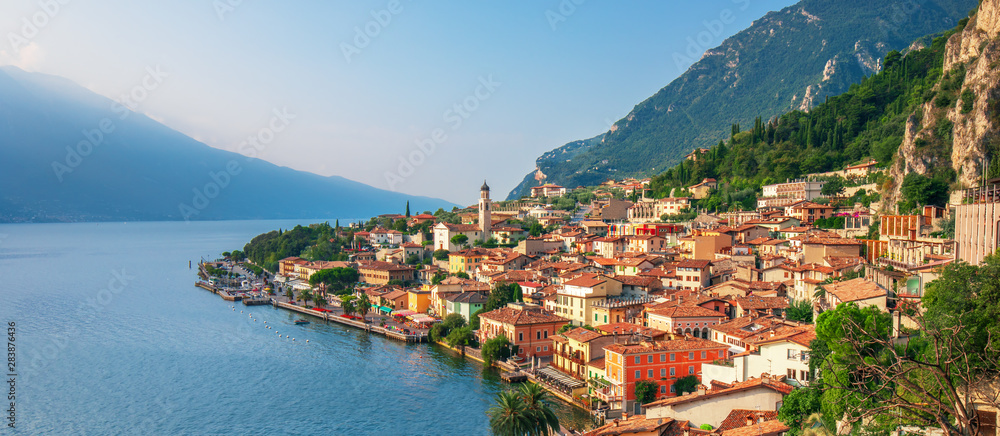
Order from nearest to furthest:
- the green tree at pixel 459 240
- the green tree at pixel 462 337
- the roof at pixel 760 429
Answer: the roof at pixel 760 429, the green tree at pixel 462 337, the green tree at pixel 459 240

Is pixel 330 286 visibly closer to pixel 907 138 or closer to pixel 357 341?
pixel 357 341

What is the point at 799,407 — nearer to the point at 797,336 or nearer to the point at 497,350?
the point at 797,336

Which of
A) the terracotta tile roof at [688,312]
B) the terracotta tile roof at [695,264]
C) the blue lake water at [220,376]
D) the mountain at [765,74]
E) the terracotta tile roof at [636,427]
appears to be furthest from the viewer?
the mountain at [765,74]

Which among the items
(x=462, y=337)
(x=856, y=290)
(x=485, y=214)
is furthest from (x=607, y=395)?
(x=485, y=214)

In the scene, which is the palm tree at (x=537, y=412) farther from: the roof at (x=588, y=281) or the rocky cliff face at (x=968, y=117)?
the rocky cliff face at (x=968, y=117)

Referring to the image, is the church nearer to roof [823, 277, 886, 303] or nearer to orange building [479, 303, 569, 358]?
orange building [479, 303, 569, 358]

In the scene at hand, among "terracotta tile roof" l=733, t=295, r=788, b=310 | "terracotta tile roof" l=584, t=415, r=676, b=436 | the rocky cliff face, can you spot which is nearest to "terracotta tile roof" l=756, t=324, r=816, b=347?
"terracotta tile roof" l=584, t=415, r=676, b=436

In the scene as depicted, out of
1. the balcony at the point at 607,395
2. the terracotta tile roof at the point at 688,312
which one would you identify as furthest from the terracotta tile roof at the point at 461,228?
the balcony at the point at 607,395
